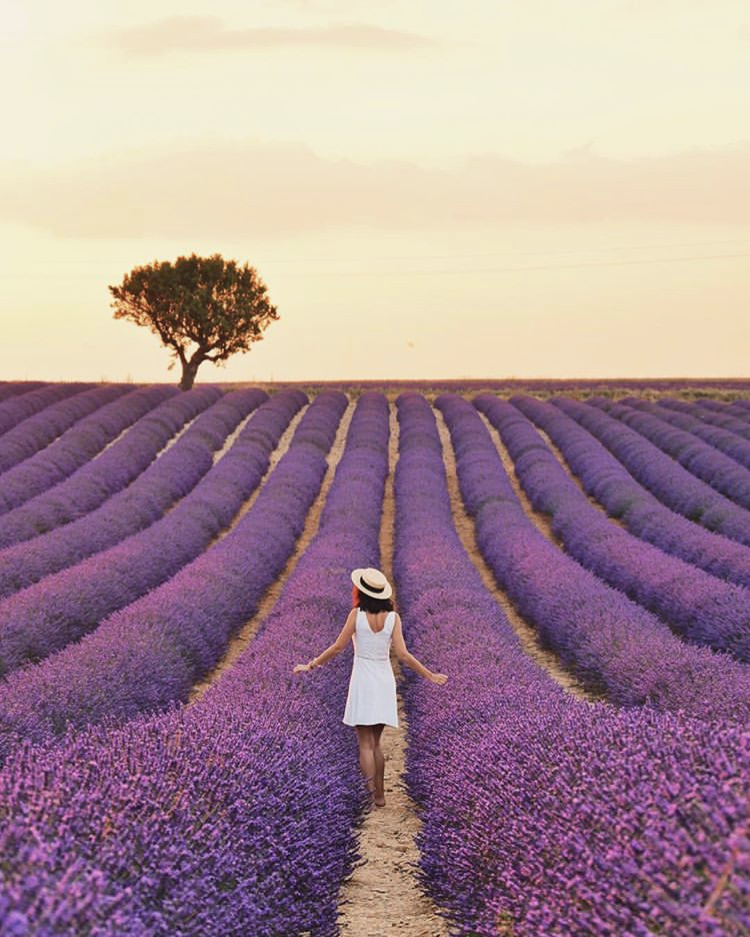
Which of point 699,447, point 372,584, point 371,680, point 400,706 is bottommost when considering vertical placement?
point 400,706

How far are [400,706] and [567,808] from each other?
18.9ft

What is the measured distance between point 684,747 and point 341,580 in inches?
313

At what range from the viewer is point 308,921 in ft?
14.1

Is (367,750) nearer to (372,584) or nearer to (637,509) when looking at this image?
(372,584)

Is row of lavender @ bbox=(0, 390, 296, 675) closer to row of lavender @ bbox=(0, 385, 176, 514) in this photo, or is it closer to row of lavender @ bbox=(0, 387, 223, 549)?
row of lavender @ bbox=(0, 387, 223, 549)

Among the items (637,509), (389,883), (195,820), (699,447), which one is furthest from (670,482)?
(195,820)

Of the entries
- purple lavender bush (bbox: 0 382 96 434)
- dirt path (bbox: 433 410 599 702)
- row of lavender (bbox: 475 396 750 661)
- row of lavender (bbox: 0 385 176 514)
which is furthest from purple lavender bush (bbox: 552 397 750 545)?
purple lavender bush (bbox: 0 382 96 434)

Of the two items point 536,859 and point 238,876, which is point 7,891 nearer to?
point 238,876

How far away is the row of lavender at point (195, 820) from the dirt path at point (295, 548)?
214 cm

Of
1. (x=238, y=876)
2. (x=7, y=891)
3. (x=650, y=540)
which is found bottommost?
(x=650, y=540)

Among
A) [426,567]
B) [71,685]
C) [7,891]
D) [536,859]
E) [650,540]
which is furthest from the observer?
[650,540]

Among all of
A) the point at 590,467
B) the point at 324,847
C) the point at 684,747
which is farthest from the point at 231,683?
the point at 590,467

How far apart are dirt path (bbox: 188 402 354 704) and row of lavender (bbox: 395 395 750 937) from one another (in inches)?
88.7

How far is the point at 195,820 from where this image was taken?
151 inches
